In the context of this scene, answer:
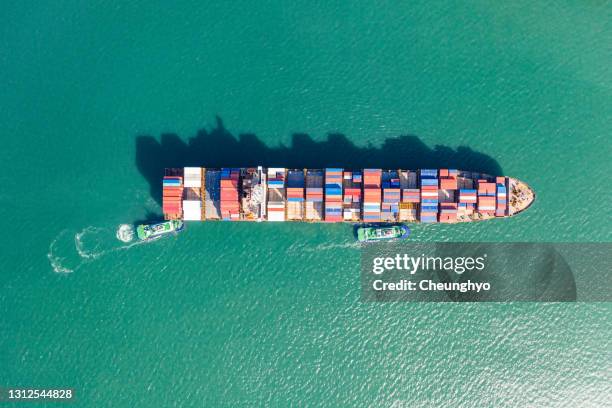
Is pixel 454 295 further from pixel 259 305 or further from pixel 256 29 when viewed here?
pixel 256 29

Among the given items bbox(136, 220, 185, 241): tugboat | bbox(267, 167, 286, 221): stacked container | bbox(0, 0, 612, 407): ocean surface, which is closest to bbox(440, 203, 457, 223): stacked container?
bbox(0, 0, 612, 407): ocean surface

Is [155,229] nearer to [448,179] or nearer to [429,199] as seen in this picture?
[429,199]

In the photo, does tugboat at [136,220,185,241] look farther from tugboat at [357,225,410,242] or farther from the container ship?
tugboat at [357,225,410,242]

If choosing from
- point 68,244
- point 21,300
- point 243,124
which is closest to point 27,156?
point 68,244

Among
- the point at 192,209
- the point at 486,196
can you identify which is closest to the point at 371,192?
the point at 486,196

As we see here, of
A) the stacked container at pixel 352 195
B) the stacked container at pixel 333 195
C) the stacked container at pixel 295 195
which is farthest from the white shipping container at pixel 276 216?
the stacked container at pixel 352 195
